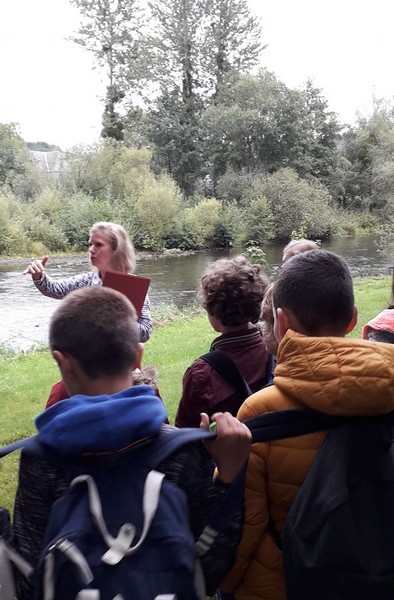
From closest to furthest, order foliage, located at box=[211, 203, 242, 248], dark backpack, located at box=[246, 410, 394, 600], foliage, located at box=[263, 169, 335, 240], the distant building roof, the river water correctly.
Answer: dark backpack, located at box=[246, 410, 394, 600]
the river water
foliage, located at box=[211, 203, 242, 248]
foliage, located at box=[263, 169, 335, 240]
the distant building roof

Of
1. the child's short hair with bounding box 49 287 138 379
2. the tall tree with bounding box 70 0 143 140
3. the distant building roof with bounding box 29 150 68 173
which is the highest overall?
the tall tree with bounding box 70 0 143 140

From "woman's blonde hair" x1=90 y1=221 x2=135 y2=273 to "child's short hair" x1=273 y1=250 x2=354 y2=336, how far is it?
1.99 meters

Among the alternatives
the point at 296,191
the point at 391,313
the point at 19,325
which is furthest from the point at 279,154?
the point at 391,313

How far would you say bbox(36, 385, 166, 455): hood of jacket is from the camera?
106 cm

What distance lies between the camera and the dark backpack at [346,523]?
115cm

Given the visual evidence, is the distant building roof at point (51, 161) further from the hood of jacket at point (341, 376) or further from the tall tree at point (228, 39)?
the hood of jacket at point (341, 376)

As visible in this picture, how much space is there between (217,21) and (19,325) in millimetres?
38268

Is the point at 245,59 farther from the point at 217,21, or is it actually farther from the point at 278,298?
the point at 278,298

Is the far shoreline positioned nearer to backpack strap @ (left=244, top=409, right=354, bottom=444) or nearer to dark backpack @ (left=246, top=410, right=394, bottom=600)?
backpack strap @ (left=244, top=409, right=354, bottom=444)

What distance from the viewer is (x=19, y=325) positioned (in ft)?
38.0

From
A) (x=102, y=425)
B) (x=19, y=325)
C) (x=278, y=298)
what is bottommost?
(x=19, y=325)

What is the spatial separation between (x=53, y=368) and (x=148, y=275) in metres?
12.0

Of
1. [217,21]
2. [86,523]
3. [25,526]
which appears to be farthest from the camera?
[217,21]

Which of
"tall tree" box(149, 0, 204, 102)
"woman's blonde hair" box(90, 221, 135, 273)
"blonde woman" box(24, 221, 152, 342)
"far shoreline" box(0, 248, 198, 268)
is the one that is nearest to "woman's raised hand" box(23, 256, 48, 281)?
"blonde woman" box(24, 221, 152, 342)
